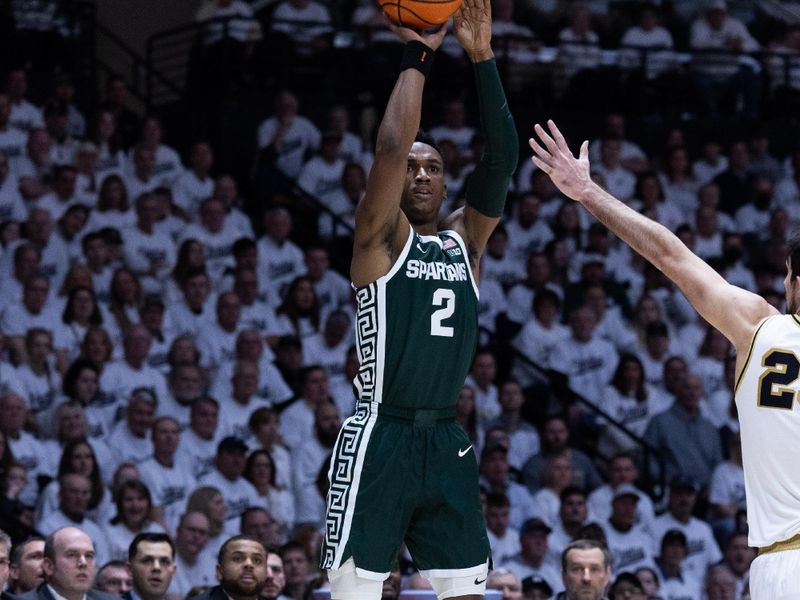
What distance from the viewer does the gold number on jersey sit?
5.00 meters

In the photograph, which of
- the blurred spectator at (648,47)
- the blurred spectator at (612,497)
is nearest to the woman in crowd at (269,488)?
the blurred spectator at (612,497)

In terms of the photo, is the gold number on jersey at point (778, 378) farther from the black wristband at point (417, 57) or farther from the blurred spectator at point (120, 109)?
the blurred spectator at point (120, 109)

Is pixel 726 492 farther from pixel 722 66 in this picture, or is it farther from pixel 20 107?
pixel 20 107

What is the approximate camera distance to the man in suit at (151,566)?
8727 mm

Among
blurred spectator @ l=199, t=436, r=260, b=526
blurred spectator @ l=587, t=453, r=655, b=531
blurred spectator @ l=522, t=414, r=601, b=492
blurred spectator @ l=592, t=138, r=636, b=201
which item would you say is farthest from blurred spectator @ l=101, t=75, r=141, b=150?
blurred spectator @ l=587, t=453, r=655, b=531

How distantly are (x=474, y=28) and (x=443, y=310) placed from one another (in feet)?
3.83

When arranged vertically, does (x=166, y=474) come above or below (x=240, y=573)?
above

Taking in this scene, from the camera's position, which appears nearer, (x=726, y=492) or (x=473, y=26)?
(x=473, y=26)

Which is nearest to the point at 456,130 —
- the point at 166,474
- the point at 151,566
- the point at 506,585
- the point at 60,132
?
the point at 60,132

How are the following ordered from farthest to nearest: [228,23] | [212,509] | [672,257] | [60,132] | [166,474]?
[228,23], [60,132], [166,474], [212,509], [672,257]

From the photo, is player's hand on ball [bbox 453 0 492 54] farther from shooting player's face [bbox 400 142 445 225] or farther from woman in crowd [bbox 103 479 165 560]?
woman in crowd [bbox 103 479 165 560]

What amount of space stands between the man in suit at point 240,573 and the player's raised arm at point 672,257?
138 inches

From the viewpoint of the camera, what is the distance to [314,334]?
13.0 metres

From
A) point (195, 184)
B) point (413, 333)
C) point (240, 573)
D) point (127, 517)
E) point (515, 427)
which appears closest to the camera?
point (413, 333)
